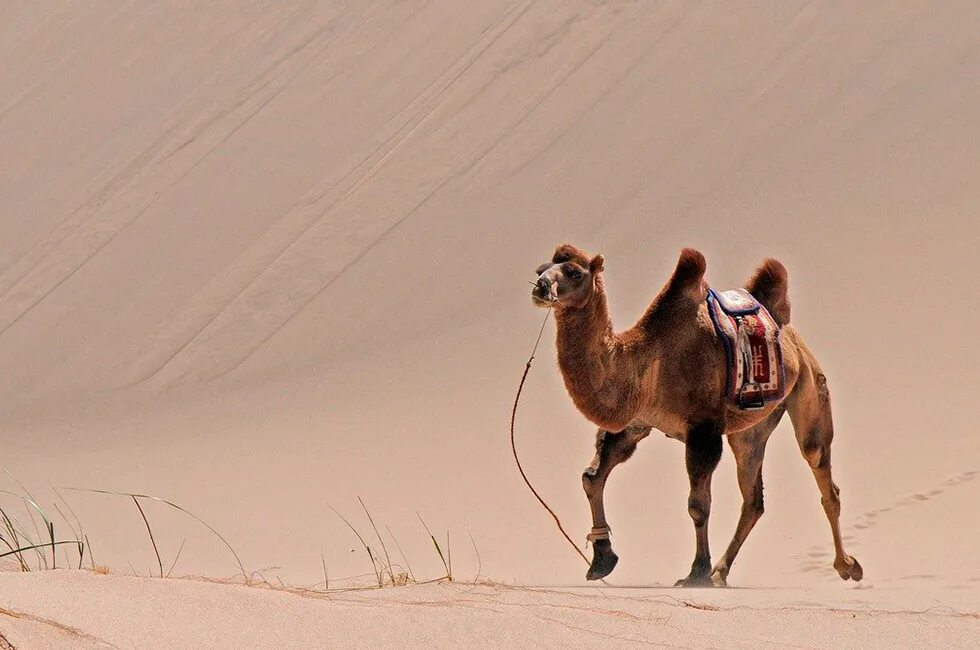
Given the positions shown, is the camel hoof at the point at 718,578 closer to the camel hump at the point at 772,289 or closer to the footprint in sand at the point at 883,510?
the camel hump at the point at 772,289

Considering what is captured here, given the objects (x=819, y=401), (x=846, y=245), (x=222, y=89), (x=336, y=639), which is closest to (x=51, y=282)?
(x=222, y=89)

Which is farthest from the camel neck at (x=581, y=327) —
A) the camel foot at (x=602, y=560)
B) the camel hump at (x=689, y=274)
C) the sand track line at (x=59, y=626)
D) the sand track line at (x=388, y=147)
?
the sand track line at (x=388, y=147)

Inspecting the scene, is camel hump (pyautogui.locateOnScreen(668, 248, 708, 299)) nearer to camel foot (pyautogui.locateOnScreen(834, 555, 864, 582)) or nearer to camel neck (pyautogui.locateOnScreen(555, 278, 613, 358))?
camel neck (pyautogui.locateOnScreen(555, 278, 613, 358))

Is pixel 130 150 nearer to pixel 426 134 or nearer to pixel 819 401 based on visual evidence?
pixel 426 134

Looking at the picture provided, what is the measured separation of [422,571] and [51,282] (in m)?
9.44

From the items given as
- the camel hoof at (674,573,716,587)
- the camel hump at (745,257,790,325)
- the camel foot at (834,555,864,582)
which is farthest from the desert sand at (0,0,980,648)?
the camel hump at (745,257,790,325)

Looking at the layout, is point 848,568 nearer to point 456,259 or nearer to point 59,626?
point 59,626

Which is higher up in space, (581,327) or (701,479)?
(581,327)

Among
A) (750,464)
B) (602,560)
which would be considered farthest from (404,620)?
(750,464)

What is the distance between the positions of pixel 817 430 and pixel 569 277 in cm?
202

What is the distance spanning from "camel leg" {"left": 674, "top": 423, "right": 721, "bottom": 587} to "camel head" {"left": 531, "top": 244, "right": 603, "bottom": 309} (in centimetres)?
90

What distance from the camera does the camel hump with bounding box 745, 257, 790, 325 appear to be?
25.1 feet

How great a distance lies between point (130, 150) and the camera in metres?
19.7

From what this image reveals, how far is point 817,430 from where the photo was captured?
764cm
